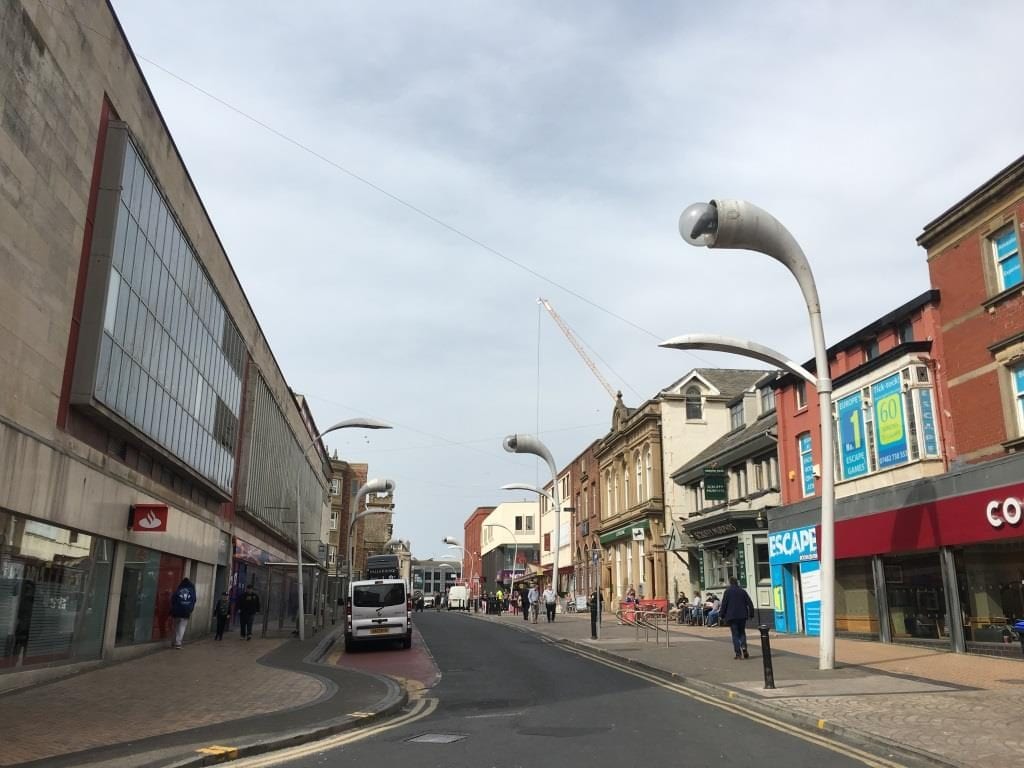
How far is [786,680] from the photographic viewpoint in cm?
1429

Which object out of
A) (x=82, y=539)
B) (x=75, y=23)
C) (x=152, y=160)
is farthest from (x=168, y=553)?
(x=75, y=23)

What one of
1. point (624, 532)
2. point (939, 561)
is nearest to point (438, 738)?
point (939, 561)

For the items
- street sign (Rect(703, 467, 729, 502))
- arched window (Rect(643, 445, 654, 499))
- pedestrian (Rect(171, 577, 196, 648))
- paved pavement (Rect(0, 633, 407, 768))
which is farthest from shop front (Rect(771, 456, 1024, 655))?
arched window (Rect(643, 445, 654, 499))

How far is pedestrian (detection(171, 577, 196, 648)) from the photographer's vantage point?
21761 mm

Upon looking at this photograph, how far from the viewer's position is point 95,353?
1580 cm

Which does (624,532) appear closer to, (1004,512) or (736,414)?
(736,414)

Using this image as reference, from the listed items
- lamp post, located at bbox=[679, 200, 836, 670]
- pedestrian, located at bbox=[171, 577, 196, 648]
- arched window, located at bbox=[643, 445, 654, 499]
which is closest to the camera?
lamp post, located at bbox=[679, 200, 836, 670]

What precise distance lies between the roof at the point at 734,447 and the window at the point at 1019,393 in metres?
11.9

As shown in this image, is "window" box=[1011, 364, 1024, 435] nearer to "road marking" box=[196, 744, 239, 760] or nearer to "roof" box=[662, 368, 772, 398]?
"road marking" box=[196, 744, 239, 760]

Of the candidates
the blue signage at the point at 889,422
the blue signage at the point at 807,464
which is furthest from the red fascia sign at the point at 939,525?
the blue signage at the point at 807,464

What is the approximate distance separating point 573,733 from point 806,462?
65.0ft

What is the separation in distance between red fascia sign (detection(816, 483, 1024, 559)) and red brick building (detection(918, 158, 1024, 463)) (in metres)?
1.28

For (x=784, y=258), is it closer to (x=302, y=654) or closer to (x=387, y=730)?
(x=387, y=730)

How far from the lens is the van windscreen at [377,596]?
23.5m
